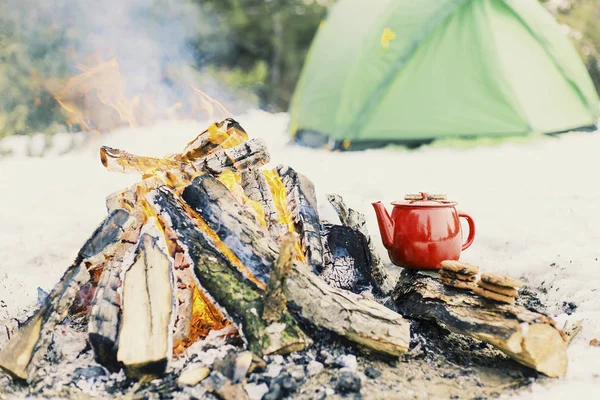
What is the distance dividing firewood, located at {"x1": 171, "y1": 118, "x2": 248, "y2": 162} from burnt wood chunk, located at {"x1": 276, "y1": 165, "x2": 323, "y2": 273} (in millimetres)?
396

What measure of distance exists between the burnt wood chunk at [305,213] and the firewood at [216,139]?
40cm

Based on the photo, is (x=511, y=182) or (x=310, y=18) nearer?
(x=511, y=182)

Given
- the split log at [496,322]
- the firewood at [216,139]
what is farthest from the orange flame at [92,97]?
the split log at [496,322]

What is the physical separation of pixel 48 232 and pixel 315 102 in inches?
172

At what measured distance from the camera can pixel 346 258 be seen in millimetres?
2760

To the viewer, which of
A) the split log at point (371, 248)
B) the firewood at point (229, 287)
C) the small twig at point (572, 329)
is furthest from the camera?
the split log at point (371, 248)

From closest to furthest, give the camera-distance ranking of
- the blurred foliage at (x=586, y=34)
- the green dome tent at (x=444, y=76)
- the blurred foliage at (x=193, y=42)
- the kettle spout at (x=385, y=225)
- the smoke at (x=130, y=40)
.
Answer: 1. the kettle spout at (x=385, y=225)
2. the green dome tent at (x=444, y=76)
3. the blurred foliage at (x=193, y=42)
4. the smoke at (x=130, y=40)
5. the blurred foliage at (x=586, y=34)

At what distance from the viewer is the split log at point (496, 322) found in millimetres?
1881

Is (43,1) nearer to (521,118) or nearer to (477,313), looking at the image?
(521,118)

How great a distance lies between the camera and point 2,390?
190cm

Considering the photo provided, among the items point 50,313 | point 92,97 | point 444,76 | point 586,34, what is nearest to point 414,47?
point 444,76

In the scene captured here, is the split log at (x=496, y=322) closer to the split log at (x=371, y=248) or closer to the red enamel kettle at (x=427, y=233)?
the red enamel kettle at (x=427, y=233)

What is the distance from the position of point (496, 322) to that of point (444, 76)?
16.9ft

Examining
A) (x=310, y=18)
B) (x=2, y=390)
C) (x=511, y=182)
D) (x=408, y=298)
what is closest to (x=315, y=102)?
(x=511, y=182)
